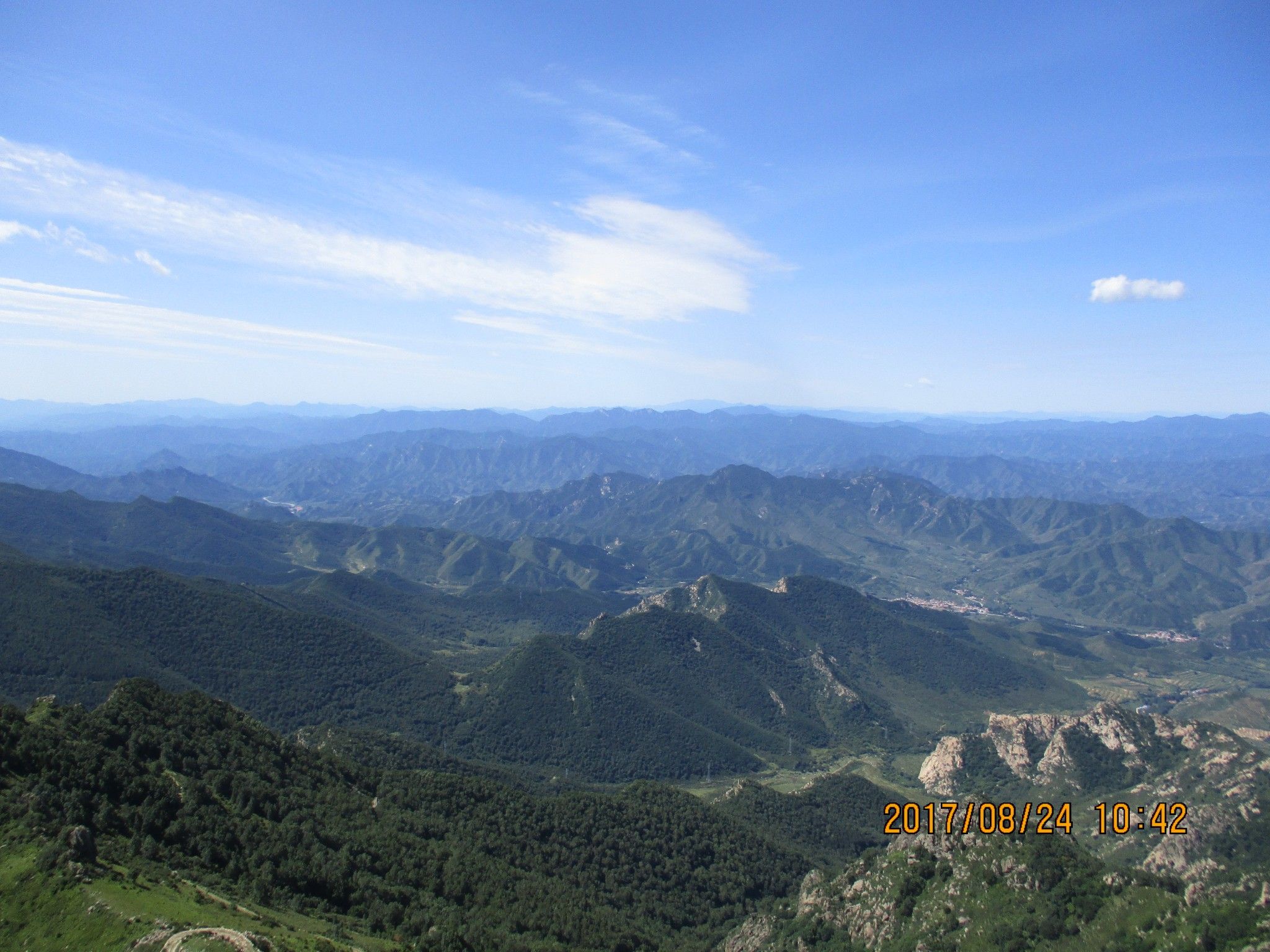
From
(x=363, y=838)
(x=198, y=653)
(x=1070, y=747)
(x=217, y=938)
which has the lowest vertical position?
(x=1070, y=747)

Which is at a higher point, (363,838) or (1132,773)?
(363,838)

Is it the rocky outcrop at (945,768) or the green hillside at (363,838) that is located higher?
the green hillside at (363,838)

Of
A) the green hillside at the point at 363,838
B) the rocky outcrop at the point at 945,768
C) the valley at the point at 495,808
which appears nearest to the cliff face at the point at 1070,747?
the rocky outcrop at the point at 945,768

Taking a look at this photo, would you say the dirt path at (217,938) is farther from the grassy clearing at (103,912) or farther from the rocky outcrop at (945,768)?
the rocky outcrop at (945,768)

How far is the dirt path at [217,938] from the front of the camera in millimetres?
40906

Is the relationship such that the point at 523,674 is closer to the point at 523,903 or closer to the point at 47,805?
the point at 523,903

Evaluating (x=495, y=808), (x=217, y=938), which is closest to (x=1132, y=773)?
(x=495, y=808)

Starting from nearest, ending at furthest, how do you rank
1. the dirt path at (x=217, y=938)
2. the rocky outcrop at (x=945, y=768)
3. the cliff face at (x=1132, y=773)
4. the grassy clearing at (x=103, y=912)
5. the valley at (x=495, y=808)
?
the dirt path at (x=217, y=938) → the grassy clearing at (x=103, y=912) → the valley at (x=495, y=808) → the cliff face at (x=1132, y=773) → the rocky outcrop at (x=945, y=768)

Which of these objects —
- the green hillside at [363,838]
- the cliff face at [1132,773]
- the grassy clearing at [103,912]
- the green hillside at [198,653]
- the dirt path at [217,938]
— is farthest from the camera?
the green hillside at [198,653]

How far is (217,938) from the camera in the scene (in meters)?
41.6

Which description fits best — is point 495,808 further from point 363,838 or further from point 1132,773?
point 1132,773

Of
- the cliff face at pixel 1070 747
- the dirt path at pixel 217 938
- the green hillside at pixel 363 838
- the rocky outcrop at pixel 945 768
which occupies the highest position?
the dirt path at pixel 217 938

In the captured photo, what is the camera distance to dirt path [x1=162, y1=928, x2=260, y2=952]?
40.9 m

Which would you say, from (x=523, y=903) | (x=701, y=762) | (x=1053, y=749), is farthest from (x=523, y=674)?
(x=1053, y=749)
